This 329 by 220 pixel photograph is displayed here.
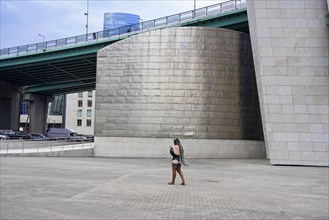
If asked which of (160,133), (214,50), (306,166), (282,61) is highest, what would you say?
(214,50)

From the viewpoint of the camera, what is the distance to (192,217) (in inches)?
326

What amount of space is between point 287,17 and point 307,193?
16780 mm

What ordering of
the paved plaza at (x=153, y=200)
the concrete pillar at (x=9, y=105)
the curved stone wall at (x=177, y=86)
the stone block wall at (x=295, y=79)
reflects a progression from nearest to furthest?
the paved plaza at (x=153, y=200), the stone block wall at (x=295, y=79), the curved stone wall at (x=177, y=86), the concrete pillar at (x=9, y=105)

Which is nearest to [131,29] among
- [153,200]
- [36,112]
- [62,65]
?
[62,65]

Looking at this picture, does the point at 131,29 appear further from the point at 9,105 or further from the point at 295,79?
the point at 9,105

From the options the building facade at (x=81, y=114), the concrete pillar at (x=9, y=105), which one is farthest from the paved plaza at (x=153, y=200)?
the building facade at (x=81, y=114)

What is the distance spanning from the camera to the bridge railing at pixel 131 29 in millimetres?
36650

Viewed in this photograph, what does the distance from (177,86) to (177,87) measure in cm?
9

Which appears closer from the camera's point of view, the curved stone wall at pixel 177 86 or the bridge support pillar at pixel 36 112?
the curved stone wall at pixel 177 86

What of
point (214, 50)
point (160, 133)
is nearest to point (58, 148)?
point (160, 133)

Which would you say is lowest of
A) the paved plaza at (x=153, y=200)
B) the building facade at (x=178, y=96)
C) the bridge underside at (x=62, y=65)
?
the paved plaza at (x=153, y=200)

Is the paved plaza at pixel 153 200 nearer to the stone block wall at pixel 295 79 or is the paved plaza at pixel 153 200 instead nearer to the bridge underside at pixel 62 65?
the stone block wall at pixel 295 79

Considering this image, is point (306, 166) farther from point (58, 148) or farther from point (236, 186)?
point (58, 148)

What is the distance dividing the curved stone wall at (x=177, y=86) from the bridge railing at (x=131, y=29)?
11.3 feet
